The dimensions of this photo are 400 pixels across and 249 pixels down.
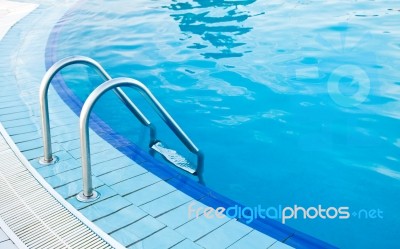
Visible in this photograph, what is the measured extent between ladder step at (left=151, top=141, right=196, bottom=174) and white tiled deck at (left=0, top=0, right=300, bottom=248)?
425 mm

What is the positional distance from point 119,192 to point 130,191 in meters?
0.09

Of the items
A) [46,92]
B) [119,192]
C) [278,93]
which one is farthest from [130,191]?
[278,93]

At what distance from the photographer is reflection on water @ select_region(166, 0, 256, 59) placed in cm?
782

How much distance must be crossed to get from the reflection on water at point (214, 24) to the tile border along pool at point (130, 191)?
333cm

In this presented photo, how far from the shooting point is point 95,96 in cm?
274

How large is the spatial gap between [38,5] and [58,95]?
686 centimetres

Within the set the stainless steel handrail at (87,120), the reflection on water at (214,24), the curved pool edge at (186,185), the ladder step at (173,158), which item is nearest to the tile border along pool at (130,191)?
the curved pool edge at (186,185)

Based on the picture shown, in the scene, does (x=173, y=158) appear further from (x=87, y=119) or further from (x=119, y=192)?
(x=87, y=119)

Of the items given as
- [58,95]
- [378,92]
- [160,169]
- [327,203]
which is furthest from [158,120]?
[378,92]

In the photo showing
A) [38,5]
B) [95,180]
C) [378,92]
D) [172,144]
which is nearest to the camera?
[95,180]

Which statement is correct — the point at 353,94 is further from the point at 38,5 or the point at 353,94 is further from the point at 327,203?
the point at 38,5

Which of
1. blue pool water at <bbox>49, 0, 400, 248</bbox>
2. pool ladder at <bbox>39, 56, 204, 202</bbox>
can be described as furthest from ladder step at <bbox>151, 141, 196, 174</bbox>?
blue pool water at <bbox>49, 0, 400, 248</bbox>

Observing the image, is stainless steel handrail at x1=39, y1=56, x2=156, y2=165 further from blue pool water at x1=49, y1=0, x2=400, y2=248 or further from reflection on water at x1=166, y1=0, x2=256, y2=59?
reflection on water at x1=166, y1=0, x2=256, y2=59

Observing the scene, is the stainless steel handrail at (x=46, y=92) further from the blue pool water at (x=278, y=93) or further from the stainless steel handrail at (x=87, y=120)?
the blue pool water at (x=278, y=93)
